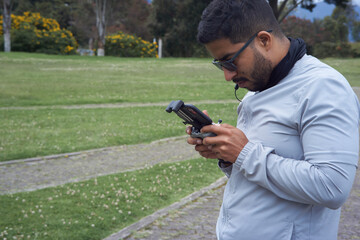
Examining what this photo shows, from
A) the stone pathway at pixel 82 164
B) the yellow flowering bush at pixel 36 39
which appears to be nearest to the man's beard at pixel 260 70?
the stone pathway at pixel 82 164

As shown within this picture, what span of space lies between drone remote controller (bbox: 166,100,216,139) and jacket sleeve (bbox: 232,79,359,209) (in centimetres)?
34

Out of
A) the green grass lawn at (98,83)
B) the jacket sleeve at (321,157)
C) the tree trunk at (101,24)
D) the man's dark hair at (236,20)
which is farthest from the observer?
the tree trunk at (101,24)

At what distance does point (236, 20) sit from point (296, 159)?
2.01 feet

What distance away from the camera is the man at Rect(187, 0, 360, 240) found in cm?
154

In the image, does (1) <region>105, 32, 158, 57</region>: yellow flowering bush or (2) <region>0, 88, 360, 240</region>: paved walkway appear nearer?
(2) <region>0, 88, 360, 240</region>: paved walkway

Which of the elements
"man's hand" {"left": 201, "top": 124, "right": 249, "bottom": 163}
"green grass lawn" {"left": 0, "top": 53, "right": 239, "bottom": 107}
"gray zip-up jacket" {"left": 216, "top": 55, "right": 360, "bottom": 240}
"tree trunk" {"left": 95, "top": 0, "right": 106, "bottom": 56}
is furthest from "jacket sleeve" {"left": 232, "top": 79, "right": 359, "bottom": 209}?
"tree trunk" {"left": 95, "top": 0, "right": 106, "bottom": 56}

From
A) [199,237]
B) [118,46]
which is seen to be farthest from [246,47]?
[118,46]

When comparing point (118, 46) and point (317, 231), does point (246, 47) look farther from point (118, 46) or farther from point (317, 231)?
point (118, 46)

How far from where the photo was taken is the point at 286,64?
1.74m

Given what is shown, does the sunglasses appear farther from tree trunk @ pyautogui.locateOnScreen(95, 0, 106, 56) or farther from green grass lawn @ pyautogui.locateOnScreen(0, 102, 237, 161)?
tree trunk @ pyautogui.locateOnScreen(95, 0, 106, 56)

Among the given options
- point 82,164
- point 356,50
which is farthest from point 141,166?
point 356,50

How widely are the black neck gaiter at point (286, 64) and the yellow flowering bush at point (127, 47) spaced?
1536 inches

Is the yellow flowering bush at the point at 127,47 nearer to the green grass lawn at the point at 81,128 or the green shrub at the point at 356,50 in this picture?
the green shrub at the point at 356,50

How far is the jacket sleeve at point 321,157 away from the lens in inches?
59.8
